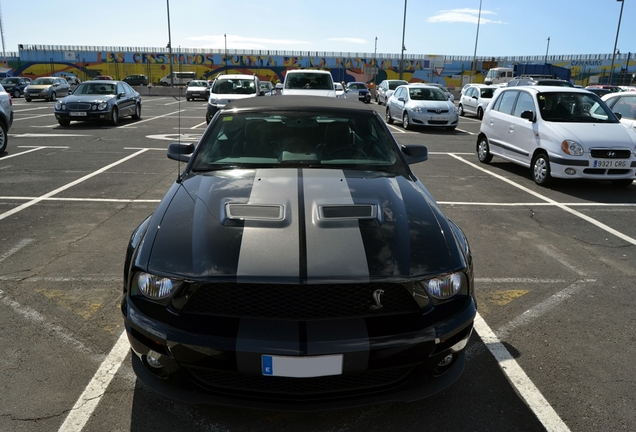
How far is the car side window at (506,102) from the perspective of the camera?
10.1 meters

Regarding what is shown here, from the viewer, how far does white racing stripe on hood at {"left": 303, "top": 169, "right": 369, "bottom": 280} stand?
243cm

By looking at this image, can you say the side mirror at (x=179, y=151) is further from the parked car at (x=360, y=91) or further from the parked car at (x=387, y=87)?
the parked car at (x=360, y=91)

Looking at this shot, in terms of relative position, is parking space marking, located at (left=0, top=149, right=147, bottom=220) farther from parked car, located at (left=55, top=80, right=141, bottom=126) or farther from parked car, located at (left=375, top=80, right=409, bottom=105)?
parked car, located at (left=375, top=80, right=409, bottom=105)

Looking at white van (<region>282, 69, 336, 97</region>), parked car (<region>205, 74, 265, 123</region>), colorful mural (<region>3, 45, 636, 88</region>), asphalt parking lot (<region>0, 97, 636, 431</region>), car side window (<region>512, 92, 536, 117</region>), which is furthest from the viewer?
colorful mural (<region>3, 45, 636, 88</region>)

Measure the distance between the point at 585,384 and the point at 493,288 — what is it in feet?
4.86

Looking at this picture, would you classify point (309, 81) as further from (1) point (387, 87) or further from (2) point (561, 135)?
(1) point (387, 87)

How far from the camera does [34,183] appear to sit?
27.3 ft

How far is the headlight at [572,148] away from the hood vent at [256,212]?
6.84 m

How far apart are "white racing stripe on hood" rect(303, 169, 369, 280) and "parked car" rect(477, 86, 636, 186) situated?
643 centimetres

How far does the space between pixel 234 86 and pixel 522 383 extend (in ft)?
54.5

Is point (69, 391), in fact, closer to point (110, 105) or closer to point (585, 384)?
point (585, 384)

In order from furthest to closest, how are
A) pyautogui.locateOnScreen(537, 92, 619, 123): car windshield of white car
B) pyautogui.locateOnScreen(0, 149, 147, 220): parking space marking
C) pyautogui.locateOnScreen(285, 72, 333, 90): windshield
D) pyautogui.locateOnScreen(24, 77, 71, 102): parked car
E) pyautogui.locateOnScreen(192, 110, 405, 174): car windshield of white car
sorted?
pyautogui.locateOnScreen(24, 77, 71, 102): parked car → pyautogui.locateOnScreen(285, 72, 333, 90): windshield → pyautogui.locateOnScreen(537, 92, 619, 123): car windshield of white car → pyautogui.locateOnScreen(0, 149, 147, 220): parking space marking → pyautogui.locateOnScreen(192, 110, 405, 174): car windshield of white car

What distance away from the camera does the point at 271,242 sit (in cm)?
260

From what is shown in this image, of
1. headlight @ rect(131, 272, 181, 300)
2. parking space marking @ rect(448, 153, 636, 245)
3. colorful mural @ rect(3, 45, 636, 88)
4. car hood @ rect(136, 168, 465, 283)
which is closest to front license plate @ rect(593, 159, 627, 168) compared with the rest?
parking space marking @ rect(448, 153, 636, 245)
